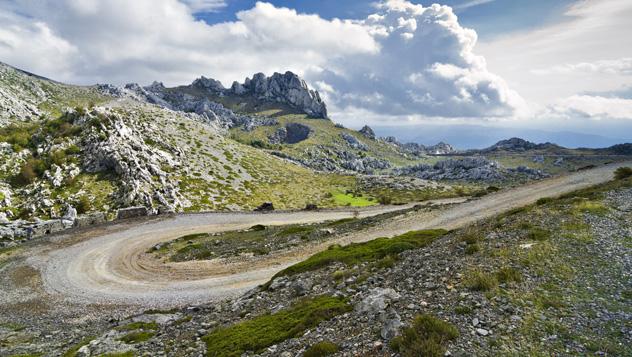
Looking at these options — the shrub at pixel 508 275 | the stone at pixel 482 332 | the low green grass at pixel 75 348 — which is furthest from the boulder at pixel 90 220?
the stone at pixel 482 332

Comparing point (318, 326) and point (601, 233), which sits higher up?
point (601, 233)

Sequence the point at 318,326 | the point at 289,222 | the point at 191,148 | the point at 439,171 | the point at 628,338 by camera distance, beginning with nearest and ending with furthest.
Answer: the point at 628,338
the point at 318,326
the point at 289,222
the point at 191,148
the point at 439,171

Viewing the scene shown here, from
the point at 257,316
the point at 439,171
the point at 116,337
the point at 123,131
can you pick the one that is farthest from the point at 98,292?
the point at 439,171

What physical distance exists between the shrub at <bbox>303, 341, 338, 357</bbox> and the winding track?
56.3 feet

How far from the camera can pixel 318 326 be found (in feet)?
47.8

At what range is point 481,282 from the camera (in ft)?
47.2

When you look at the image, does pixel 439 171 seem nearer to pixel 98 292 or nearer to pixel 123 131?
pixel 123 131

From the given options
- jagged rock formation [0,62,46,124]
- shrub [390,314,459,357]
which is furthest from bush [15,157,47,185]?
shrub [390,314,459,357]

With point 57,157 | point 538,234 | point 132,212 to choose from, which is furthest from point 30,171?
point 538,234

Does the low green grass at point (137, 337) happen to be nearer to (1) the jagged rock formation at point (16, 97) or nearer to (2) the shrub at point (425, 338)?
(2) the shrub at point (425, 338)

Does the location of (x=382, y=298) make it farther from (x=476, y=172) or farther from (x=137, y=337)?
(x=476, y=172)

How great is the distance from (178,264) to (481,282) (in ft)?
103

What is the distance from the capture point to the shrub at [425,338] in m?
10.4

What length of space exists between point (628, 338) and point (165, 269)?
117 feet
